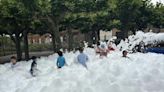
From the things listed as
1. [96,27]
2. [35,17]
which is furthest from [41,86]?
[96,27]

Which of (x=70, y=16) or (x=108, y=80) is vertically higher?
(x=70, y=16)

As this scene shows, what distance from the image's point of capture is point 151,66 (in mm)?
13195

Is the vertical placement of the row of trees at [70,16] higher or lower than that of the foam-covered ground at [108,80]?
higher

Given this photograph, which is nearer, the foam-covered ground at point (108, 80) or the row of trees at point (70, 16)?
the foam-covered ground at point (108, 80)

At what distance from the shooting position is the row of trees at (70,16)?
3045 cm

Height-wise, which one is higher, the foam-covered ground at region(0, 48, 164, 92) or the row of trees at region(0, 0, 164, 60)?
the row of trees at region(0, 0, 164, 60)

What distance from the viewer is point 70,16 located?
110 ft

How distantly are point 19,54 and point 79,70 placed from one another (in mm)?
22223

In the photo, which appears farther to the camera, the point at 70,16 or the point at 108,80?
the point at 70,16

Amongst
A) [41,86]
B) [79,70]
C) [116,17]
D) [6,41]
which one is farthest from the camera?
[6,41]

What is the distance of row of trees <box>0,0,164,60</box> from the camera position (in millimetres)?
30453

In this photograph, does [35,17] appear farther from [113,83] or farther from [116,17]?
[113,83]

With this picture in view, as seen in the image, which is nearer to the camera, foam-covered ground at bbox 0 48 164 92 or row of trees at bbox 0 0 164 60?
foam-covered ground at bbox 0 48 164 92

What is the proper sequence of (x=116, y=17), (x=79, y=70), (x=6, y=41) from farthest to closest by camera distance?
(x=6, y=41) < (x=116, y=17) < (x=79, y=70)
